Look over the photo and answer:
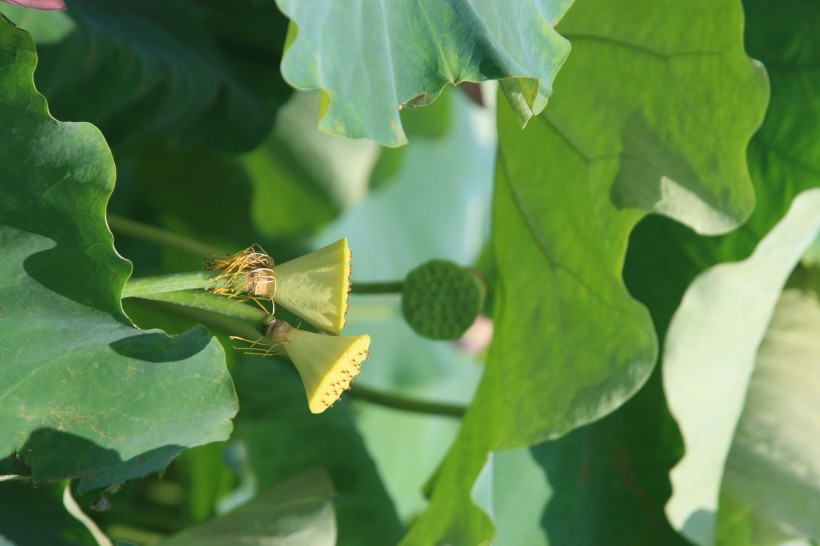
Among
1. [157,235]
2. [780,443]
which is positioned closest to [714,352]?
[780,443]

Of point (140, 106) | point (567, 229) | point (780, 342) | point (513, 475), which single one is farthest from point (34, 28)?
point (780, 342)

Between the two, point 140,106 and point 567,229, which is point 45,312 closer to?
point 140,106

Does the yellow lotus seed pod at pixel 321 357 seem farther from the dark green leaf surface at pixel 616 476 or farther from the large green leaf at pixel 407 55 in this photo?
the dark green leaf surface at pixel 616 476

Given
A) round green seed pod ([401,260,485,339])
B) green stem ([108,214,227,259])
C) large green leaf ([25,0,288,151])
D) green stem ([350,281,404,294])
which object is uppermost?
large green leaf ([25,0,288,151])

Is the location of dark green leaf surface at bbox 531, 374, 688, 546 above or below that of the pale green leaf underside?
below

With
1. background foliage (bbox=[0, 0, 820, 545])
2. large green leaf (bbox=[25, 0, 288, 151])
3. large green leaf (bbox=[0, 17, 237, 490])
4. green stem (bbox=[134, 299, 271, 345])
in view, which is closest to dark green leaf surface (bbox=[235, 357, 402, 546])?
background foliage (bbox=[0, 0, 820, 545])

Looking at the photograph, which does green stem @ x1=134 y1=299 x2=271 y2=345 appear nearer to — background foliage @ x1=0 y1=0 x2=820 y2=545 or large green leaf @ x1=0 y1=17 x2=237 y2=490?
background foliage @ x1=0 y1=0 x2=820 y2=545

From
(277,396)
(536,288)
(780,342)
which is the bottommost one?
(277,396)
